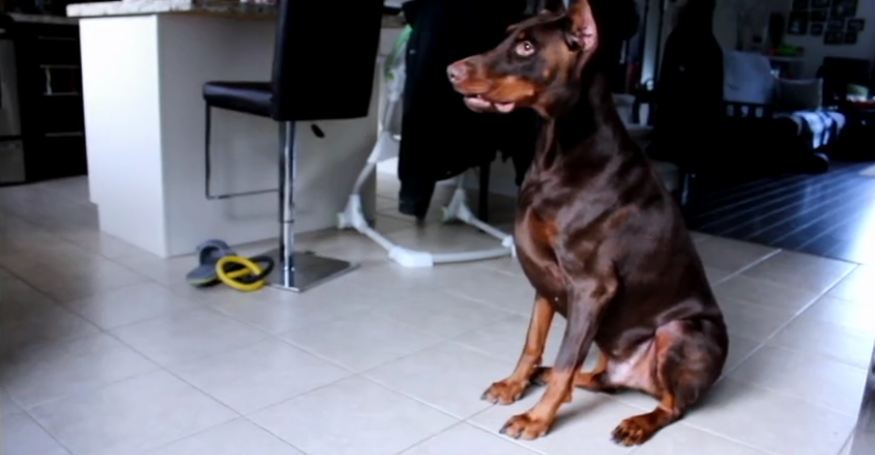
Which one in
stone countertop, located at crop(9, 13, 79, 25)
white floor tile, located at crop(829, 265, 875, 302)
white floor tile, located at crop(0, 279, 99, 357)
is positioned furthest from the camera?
stone countertop, located at crop(9, 13, 79, 25)

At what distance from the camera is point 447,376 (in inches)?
71.5

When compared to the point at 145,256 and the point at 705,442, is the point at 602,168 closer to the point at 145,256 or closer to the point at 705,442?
the point at 705,442

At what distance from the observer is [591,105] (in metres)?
1.46

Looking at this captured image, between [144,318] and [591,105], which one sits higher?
[591,105]

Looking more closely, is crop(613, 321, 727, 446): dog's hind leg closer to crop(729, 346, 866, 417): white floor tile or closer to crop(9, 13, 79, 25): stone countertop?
crop(729, 346, 866, 417): white floor tile

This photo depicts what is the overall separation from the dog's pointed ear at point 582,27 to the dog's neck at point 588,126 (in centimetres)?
8

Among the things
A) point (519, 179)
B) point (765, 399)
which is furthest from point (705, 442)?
point (519, 179)

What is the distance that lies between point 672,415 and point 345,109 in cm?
145

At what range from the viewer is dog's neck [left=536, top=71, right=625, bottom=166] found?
4.76ft

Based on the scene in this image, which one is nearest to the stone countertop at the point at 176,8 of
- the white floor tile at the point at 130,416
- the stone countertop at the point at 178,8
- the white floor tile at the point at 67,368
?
the stone countertop at the point at 178,8

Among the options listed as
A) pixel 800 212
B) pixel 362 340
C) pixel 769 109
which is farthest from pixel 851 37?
pixel 362 340

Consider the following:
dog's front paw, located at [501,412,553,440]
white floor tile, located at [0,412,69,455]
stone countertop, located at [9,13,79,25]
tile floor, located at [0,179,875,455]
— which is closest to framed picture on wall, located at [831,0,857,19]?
tile floor, located at [0,179,875,455]

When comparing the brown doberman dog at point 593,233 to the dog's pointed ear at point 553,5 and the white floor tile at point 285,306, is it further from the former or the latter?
the white floor tile at point 285,306

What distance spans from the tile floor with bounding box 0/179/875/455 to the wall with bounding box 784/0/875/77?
3.55 ft
